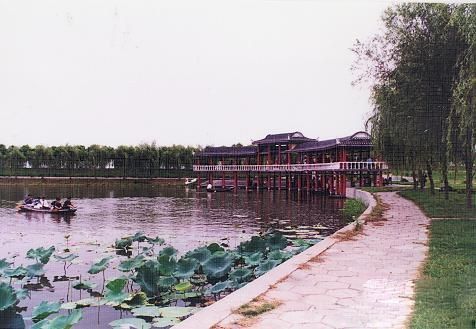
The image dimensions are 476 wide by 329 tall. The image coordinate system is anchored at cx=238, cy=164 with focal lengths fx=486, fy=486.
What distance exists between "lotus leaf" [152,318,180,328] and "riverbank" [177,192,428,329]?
0.85 meters

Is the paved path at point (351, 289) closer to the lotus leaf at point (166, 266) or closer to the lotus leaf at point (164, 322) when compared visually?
the lotus leaf at point (164, 322)

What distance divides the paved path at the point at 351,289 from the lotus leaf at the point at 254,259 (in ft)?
3.41

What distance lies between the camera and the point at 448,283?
A: 4.62 metres

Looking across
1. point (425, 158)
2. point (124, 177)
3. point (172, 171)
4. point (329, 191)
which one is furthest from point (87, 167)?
point (425, 158)

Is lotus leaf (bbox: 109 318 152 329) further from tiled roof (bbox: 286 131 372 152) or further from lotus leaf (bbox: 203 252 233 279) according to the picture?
tiled roof (bbox: 286 131 372 152)

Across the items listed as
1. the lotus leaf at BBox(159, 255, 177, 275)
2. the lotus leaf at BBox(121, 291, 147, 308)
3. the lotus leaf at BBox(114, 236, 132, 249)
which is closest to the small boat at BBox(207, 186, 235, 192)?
the lotus leaf at BBox(114, 236, 132, 249)

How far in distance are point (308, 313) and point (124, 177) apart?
3758 cm

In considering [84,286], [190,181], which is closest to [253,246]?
[84,286]

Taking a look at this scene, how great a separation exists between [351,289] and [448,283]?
0.98m

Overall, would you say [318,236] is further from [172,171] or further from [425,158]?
[172,171]

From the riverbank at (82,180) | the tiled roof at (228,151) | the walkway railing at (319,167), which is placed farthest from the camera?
the tiled roof at (228,151)

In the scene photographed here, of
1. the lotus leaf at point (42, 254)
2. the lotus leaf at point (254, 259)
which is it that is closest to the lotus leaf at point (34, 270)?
the lotus leaf at point (42, 254)

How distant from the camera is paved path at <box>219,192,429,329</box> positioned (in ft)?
11.6

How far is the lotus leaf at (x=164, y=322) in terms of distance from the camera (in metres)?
4.57
